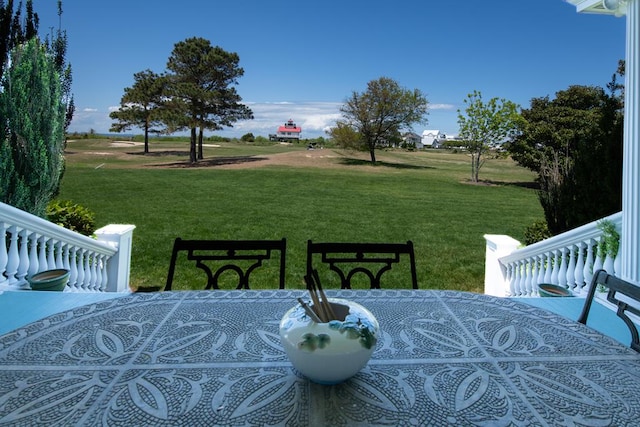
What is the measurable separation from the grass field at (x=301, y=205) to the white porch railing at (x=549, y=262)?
2.73 ft

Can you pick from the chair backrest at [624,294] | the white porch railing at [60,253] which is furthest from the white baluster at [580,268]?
the white porch railing at [60,253]

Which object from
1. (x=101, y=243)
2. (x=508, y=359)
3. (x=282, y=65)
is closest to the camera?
(x=508, y=359)

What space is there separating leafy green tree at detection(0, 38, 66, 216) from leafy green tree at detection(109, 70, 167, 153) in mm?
12832

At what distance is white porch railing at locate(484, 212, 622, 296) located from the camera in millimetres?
2359

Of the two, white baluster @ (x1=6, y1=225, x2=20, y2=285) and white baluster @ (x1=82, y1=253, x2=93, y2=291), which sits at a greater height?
white baluster @ (x1=6, y1=225, x2=20, y2=285)

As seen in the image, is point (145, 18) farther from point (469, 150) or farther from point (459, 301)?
point (459, 301)

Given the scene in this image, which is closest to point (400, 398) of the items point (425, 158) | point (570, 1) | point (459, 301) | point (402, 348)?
point (402, 348)

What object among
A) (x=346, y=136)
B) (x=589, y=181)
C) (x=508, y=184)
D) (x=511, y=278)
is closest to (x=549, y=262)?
(x=511, y=278)

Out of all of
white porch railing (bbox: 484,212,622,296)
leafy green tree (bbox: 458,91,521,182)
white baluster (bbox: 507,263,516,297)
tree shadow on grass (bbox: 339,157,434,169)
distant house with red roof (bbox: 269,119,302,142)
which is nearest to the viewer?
white porch railing (bbox: 484,212,622,296)

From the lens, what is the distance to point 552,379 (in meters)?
0.87

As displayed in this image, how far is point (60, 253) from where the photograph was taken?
8.19ft

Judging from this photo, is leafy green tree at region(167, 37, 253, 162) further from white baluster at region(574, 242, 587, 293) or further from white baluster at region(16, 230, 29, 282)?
white baluster at region(574, 242, 587, 293)

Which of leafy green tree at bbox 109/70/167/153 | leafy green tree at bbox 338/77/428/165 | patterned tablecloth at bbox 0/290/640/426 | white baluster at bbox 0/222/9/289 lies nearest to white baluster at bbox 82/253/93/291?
white baluster at bbox 0/222/9/289

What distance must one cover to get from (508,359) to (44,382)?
41.4 inches
